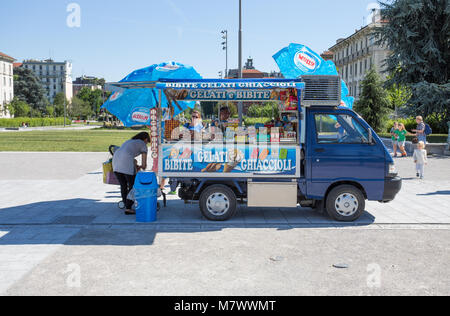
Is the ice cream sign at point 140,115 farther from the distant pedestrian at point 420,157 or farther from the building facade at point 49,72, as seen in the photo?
the building facade at point 49,72

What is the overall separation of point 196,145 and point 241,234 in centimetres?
181

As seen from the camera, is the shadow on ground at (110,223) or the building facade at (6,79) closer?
the shadow on ground at (110,223)

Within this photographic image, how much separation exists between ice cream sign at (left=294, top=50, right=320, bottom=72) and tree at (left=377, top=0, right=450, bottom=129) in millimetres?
19045

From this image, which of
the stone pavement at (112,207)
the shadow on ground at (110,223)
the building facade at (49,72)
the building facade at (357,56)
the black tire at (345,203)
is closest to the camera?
the shadow on ground at (110,223)

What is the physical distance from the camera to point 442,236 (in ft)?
23.3

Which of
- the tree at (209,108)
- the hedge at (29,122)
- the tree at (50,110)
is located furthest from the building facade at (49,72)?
the tree at (209,108)

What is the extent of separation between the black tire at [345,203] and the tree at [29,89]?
119m

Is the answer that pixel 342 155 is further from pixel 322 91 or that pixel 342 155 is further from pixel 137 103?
pixel 137 103

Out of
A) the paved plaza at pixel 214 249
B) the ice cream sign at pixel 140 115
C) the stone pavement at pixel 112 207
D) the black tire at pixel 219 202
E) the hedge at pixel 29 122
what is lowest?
the paved plaza at pixel 214 249

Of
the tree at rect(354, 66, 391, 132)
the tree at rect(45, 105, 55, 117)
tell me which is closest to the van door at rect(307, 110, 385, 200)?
the tree at rect(354, 66, 391, 132)

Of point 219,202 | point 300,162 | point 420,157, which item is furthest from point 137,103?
point 420,157

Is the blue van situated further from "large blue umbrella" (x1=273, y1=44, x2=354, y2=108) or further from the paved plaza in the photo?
"large blue umbrella" (x1=273, y1=44, x2=354, y2=108)

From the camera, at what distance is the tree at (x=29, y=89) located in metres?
113
